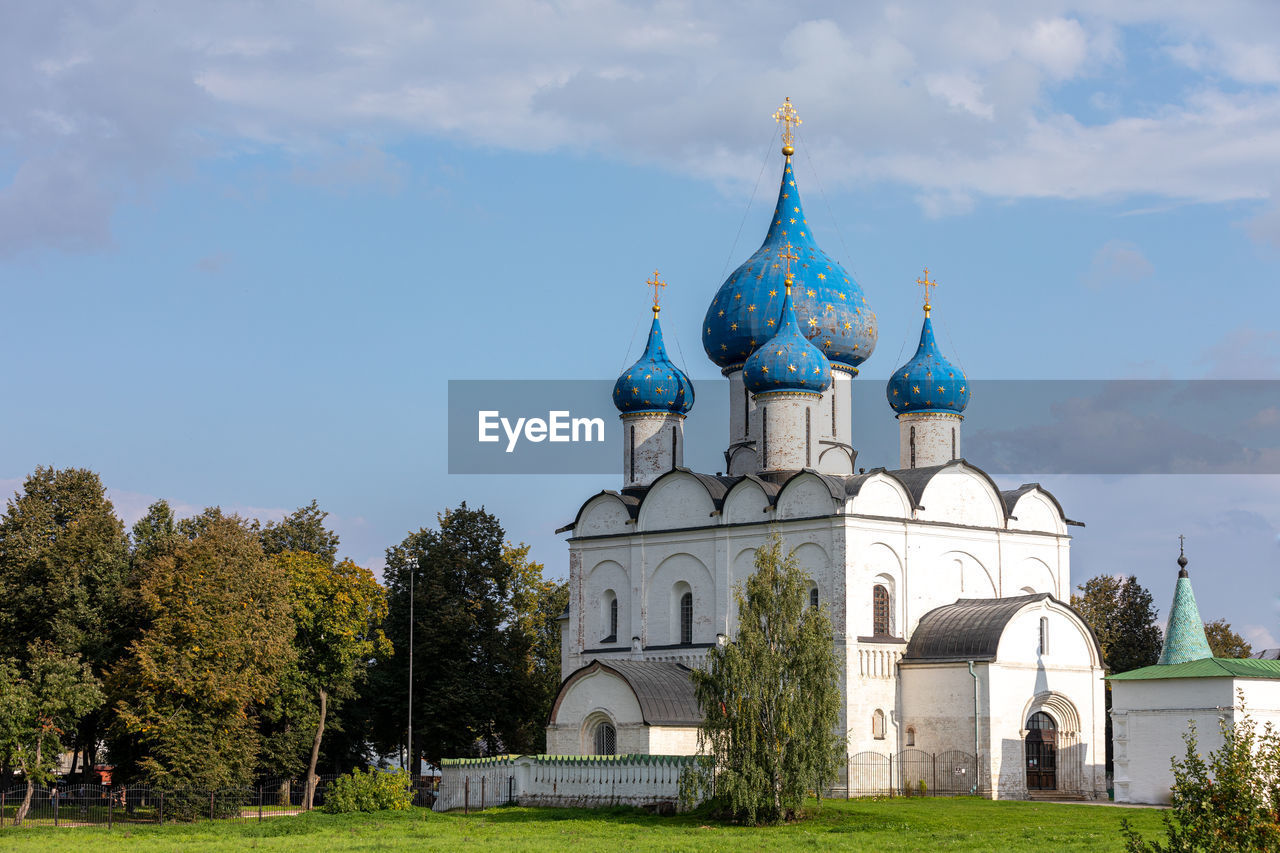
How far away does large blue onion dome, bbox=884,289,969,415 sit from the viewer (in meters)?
38.1

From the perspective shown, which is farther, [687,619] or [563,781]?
[687,619]

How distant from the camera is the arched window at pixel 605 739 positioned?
1323 inches

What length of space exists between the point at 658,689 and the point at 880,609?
4993 mm

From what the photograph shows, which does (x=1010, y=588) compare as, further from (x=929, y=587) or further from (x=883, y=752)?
(x=883, y=752)

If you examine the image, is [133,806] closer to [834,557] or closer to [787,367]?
[834,557]

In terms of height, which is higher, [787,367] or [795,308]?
[795,308]

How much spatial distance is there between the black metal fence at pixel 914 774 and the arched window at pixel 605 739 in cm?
494

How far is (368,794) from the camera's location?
3328 centimetres

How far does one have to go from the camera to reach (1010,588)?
36.0 metres


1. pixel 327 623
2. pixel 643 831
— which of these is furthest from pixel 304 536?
pixel 643 831

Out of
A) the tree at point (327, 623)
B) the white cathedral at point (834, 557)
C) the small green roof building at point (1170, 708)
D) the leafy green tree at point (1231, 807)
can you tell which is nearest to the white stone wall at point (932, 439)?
the white cathedral at point (834, 557)

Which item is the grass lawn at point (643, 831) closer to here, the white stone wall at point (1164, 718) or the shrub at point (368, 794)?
the shrub at point (368, 794)

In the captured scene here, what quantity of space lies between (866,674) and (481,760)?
8.19 m

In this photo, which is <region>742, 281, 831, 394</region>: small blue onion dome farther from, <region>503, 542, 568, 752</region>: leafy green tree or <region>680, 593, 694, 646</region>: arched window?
<region>503, 542, 568, 752</region>: leafy green tree
